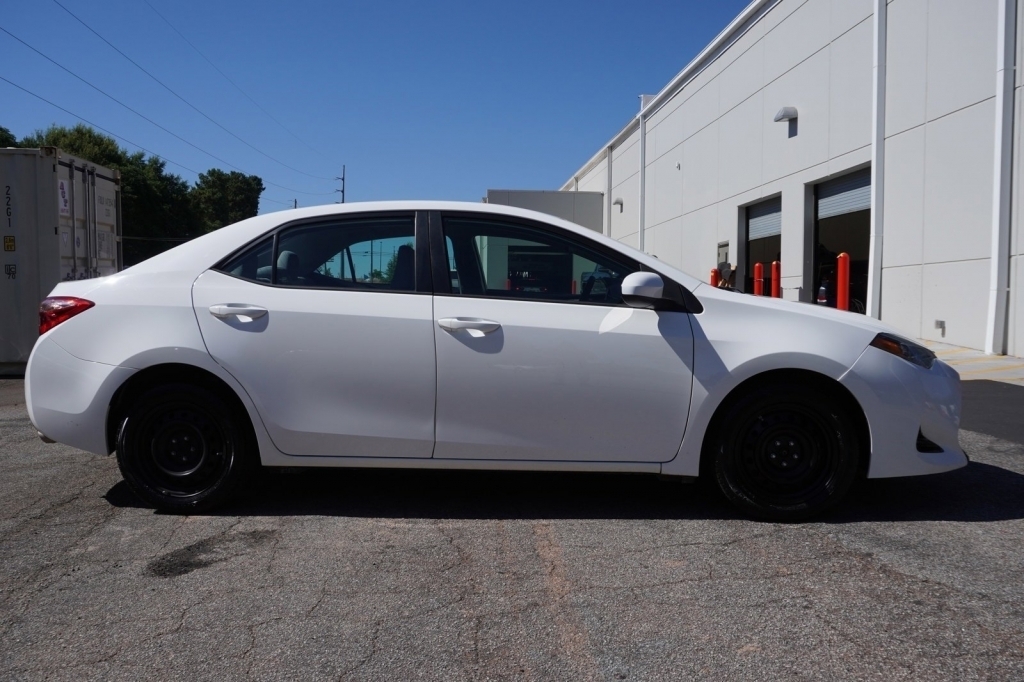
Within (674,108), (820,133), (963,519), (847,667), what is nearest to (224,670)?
(847,667)

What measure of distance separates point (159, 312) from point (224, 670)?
2.17m

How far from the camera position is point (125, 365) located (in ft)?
13.8

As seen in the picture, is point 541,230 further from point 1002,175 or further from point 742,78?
point 742,78

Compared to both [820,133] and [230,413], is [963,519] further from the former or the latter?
[820,133]

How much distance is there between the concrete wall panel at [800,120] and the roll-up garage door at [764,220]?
0.77 m

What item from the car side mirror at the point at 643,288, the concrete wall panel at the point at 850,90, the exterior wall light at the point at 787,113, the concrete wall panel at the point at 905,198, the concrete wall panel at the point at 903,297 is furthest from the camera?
the exterior wall light at the point at 787,113

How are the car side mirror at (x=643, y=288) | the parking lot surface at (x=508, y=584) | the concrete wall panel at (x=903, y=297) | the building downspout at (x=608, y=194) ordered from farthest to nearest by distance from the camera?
the building downspout at (x=608, y=194), the concrete wall panel at (x=903, y=297), the car side mirror at (x=643, y=288), the parking lot surface at (x=508, y=584)

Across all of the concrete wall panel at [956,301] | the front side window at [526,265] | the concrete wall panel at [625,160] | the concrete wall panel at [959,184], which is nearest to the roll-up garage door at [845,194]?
the concrete wall panel at [959,184]

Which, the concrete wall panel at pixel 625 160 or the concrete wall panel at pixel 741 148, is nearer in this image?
the concrete wall panel at pixel 741 148

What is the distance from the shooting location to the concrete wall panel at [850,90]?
52.7 ft

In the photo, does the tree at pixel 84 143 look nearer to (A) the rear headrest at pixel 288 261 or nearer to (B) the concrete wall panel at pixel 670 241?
(B) the concrete wall panel at pixel 670 241

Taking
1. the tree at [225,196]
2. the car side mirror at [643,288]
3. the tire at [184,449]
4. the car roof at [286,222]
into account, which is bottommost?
the tire at [184,449]

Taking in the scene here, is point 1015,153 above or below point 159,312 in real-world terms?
above

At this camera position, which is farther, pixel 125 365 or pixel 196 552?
pixel 125 365
